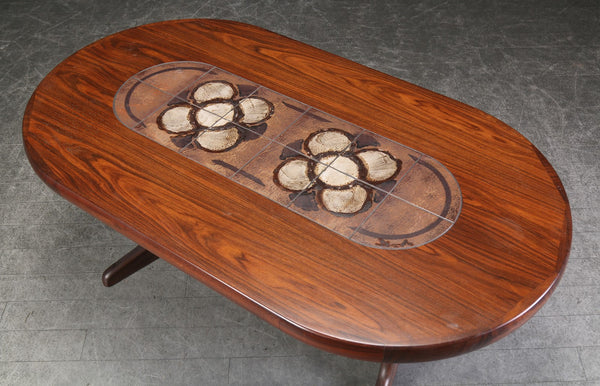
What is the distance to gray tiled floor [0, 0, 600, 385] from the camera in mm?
1774

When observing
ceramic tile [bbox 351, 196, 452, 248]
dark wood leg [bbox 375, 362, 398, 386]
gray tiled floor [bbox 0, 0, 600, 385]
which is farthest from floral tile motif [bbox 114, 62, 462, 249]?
gray tiled floor [bbox 0, 0, 600, 385]

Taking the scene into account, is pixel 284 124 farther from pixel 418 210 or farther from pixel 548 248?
pixel 548 248

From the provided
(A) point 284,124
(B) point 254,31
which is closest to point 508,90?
(B) point 254,31

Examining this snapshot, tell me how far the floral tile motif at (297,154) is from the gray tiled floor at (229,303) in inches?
22.5

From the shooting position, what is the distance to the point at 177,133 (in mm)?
1677

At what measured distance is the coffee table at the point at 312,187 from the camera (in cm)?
124

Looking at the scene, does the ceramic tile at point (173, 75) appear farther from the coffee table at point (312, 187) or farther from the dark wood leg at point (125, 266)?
the dark wood leg at point (125, 266)

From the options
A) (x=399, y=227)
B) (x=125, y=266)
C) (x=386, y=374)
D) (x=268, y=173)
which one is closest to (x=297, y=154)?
(x=268, y=173)

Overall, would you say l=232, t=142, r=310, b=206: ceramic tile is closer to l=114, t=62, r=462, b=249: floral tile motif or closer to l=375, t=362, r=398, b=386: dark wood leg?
l=114, t=62, r=462, b=249: floral tile motif

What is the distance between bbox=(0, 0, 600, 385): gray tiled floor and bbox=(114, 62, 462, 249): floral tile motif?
572 millimetres

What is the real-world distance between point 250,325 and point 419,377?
554 mm

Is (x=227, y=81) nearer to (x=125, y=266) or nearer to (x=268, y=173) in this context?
(x=268, y=173)

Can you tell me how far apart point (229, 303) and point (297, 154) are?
0.63 m

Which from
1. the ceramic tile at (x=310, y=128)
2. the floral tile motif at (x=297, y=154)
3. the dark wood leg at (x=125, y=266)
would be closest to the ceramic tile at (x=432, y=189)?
the floral tile motif at (x=297, y=154)
